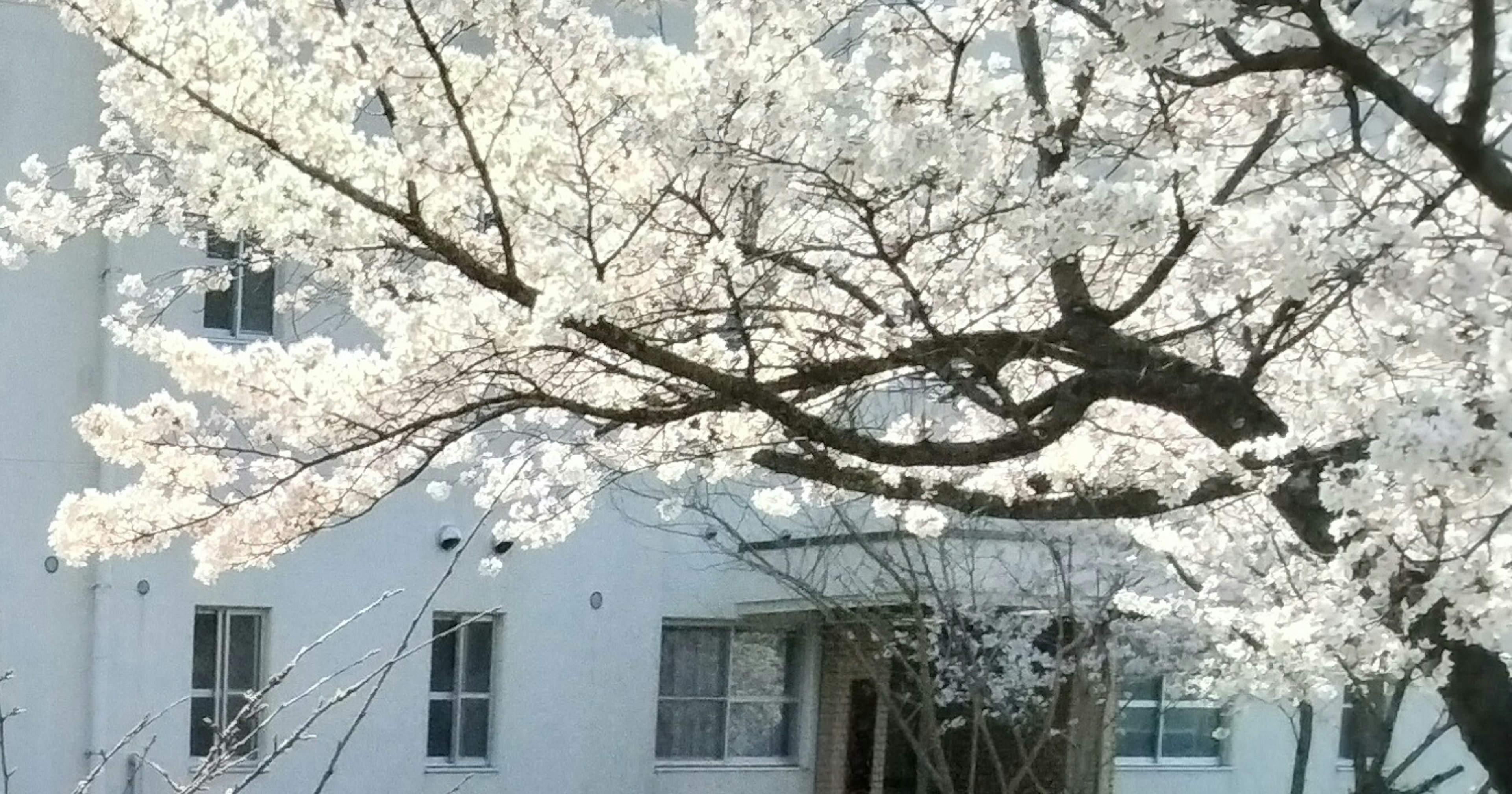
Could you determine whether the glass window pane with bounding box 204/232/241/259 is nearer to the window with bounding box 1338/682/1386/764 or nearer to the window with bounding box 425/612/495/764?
the window with bounding box 425/612/495/764

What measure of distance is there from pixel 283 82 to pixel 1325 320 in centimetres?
366

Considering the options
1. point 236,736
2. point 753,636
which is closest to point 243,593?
point 753,636

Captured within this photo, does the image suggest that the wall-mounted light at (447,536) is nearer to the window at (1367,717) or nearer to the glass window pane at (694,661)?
the glass window pane at (694,661)

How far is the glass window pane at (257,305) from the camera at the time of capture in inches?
472

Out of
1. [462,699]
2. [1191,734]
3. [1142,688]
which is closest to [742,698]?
[462,699]

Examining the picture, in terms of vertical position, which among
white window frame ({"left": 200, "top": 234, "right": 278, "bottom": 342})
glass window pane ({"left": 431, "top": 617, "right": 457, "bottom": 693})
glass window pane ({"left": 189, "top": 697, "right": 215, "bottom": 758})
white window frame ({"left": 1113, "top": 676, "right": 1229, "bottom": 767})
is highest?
white window frame ({"left": 200, "top": 234, "right": 278, "bottom": 342})

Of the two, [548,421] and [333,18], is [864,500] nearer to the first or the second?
[548,421]

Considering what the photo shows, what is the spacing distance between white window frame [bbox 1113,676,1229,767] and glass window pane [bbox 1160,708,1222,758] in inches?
0.8

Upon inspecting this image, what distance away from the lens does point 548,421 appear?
810 centimetres

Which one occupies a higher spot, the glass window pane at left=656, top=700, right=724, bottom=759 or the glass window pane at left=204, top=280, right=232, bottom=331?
the glass window pane at left=204, top=280, right=232, bottom=331

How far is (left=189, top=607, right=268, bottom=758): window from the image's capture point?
12.1 m

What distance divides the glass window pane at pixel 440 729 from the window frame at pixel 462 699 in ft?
0.04

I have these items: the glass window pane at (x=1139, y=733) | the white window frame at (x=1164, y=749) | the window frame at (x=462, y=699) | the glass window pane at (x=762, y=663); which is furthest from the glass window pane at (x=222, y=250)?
the glass window pane at (x=1139, y=733)

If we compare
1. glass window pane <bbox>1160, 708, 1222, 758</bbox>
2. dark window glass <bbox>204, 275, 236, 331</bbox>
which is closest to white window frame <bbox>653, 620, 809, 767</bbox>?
glass window pane <bbox>1160, 708, 1222, 758</bbox>
